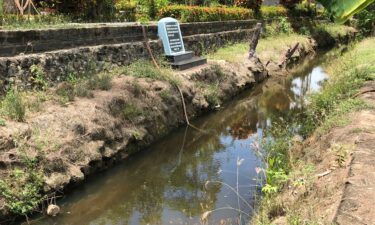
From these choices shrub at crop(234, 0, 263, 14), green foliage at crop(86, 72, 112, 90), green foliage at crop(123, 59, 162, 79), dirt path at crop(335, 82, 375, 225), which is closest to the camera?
dirt path at crop(335, 82, 375, 225)

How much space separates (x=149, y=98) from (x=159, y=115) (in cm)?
44

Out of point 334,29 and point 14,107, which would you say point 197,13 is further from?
point 334,29

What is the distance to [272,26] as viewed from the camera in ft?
80.7

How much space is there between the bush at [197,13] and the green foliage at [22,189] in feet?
34.0

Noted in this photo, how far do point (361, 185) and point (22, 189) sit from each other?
14.8ft

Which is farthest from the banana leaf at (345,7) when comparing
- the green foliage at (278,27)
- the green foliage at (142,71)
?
the green foliage at (278,27)

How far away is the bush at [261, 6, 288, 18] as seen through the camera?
81.2 feet

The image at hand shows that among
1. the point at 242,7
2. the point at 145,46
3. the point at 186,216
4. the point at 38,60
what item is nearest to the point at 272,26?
the point at 242,7

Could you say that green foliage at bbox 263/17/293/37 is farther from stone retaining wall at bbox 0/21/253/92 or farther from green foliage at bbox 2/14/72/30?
green foliage at bbox 2/14/72/30

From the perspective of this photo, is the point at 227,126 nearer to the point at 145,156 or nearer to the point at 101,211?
the point at 145,156

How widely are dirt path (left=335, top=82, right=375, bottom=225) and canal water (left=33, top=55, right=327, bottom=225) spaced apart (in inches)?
41.5

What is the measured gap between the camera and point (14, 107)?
739cm

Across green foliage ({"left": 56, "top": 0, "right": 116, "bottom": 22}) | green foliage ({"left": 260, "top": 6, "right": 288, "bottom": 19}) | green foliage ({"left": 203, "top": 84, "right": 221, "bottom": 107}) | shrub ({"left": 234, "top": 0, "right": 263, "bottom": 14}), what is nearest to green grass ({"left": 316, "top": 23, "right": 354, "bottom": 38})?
green foliage ({"left": 260, "top": 6, "right": 288, "bottom": 19})

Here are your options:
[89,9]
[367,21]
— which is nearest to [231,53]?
[89,9]
